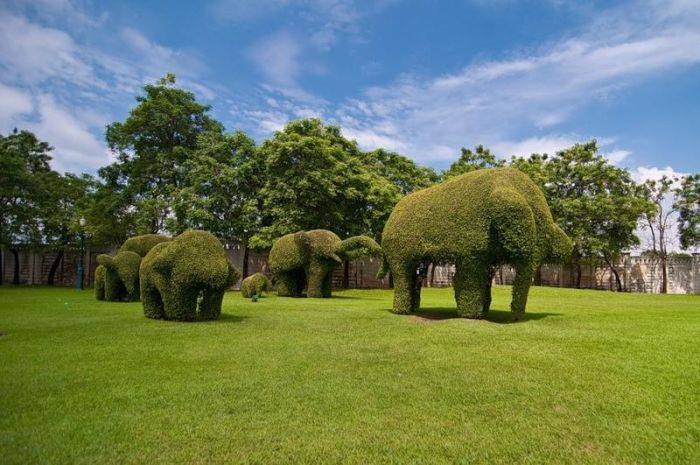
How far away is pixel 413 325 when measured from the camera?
10578mm

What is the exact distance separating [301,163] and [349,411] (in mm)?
20840

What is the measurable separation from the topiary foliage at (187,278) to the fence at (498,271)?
18353 mm

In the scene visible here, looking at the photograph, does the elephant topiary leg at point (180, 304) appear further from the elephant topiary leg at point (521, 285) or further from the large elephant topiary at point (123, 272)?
the elephant topiary leg at point (521, 285)

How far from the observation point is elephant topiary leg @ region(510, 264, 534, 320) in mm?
10711

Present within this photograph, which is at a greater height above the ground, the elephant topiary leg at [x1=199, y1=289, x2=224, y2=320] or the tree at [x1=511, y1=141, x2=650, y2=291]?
the tree at [x1=511, y1=141, x2=650, y2=291]

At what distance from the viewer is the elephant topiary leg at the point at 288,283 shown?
66.9 feet

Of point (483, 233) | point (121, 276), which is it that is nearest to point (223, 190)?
point (121, 276)

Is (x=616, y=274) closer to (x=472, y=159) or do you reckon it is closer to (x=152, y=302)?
(x=472, y=159)

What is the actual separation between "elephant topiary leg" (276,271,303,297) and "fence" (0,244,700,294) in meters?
9.44

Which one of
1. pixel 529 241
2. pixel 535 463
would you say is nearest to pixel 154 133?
pixel 529 241

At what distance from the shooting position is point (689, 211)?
3272cm

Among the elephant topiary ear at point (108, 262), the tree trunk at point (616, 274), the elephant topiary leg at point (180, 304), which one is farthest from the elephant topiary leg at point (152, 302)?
the tree trunk at point (616, 274)

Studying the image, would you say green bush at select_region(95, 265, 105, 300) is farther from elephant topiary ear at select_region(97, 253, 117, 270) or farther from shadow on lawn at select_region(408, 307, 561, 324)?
shadow on lawn at select_region(408, 307, 561, 324)

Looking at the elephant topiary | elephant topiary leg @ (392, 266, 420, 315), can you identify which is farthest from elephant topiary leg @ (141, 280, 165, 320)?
the elephant topiary
